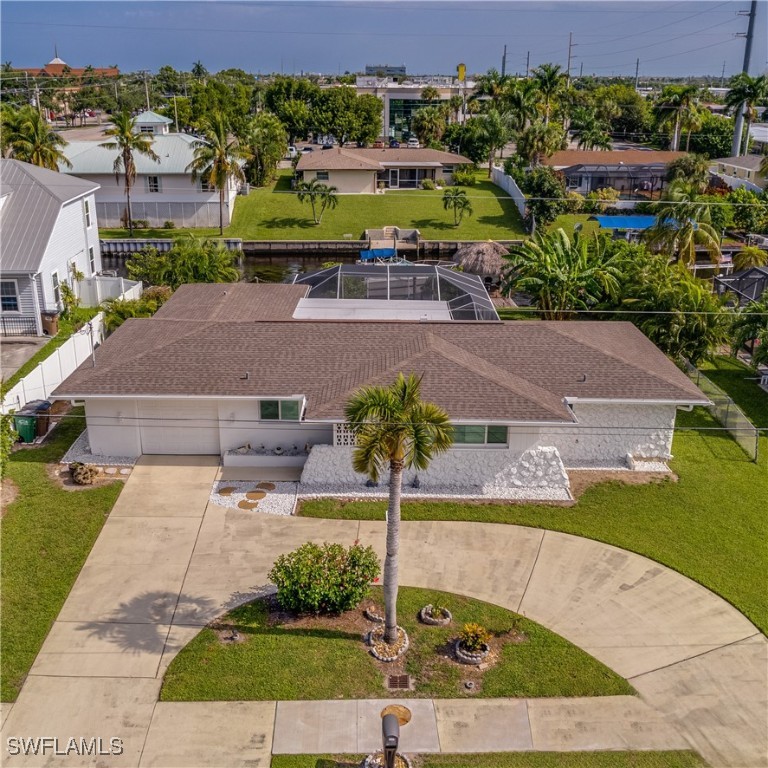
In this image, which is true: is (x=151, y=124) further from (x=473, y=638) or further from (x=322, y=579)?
(x=473, y=638)

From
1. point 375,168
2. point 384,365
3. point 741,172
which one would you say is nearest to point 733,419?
point 384,365

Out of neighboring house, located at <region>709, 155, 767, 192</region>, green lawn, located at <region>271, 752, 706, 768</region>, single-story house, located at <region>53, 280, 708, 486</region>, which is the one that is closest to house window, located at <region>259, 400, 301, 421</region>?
single-story house, located at <region>53, 280, 708, 486</region>

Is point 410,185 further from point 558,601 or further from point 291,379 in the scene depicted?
point 558,601

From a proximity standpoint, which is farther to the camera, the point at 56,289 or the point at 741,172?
the point at 741,172

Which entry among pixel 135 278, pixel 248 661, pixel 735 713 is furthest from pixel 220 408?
Result: pixel 135 278

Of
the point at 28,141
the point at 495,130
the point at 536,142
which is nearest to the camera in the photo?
the point at 28,141

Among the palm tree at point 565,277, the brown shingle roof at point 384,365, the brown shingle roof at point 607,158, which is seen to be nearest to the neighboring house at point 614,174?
the brown shingle roof at point 607,158

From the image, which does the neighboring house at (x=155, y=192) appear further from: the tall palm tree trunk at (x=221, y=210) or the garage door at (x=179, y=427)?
the garage door at (x=179, y=427)
